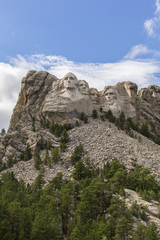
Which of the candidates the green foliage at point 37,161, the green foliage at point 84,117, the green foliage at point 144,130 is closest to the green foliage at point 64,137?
the green foliage at point 37,161

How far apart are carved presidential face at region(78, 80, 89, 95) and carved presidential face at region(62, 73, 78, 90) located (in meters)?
1.96

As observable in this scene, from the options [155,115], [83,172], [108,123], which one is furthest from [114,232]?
[155,115]

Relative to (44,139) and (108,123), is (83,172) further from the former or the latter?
(108,123)

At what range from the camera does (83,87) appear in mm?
80625

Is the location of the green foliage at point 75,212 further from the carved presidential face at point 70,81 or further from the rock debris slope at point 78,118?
the carved presidential face at point 70,81

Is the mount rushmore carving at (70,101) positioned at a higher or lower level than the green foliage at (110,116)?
higher

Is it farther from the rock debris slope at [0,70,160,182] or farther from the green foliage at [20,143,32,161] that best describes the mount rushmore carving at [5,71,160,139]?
the green foliage at [20,143,32,161]

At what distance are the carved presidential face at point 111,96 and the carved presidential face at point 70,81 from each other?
10.8 meters

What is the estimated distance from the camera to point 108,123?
7525 cm

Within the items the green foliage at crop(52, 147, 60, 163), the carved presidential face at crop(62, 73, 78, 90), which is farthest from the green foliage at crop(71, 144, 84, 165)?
the carved presidential face at crop(62, 73, 78, 90)

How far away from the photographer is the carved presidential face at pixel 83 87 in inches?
3147

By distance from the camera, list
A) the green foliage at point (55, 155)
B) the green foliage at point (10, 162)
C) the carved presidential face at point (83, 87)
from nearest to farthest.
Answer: the green foliage at point (55, 155)
the green foliage at point (10, 162)
the carved presidential face at point (83, 87)

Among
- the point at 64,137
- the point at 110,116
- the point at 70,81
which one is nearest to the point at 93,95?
the point at 70,81

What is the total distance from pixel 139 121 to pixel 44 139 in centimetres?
3195
